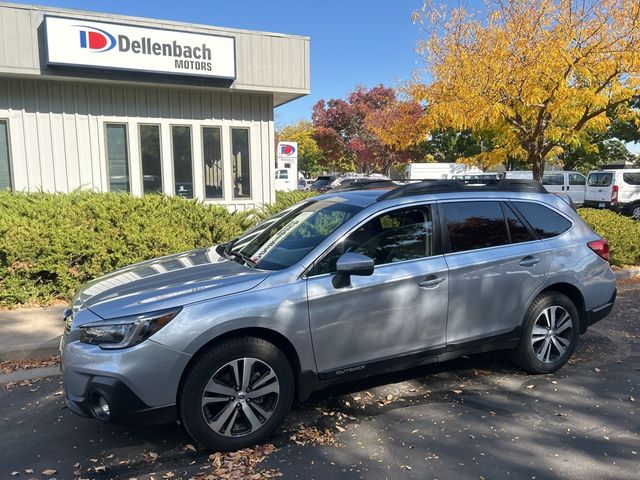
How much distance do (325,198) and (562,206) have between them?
220 centimetres

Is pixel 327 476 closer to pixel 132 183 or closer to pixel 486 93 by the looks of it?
pixel 486 93

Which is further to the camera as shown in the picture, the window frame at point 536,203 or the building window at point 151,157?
the building window at point 151,157

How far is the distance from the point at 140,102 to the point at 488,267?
27.8 feet

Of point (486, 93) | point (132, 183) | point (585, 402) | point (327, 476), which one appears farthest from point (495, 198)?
point (132, 183)

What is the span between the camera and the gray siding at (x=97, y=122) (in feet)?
31.5

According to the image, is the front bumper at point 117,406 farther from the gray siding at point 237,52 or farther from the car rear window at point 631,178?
the car rear window at point 631,178

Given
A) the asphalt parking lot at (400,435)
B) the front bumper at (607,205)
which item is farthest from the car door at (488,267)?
the front bumper at (607,205)

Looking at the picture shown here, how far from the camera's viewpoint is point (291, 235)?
4129 mm

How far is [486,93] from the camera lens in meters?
8.61

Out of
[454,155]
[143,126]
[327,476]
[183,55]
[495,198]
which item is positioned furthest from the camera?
[454,155]

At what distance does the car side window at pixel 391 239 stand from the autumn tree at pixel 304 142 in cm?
4945

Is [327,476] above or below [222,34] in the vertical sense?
below

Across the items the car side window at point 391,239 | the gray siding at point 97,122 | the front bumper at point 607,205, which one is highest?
the gray siding at point 97,122

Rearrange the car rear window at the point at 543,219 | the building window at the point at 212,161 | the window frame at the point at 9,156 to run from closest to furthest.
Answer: the car rear window at the point at 543,219, the window frame at the point at 9,156, the building window at the point at 212,161
